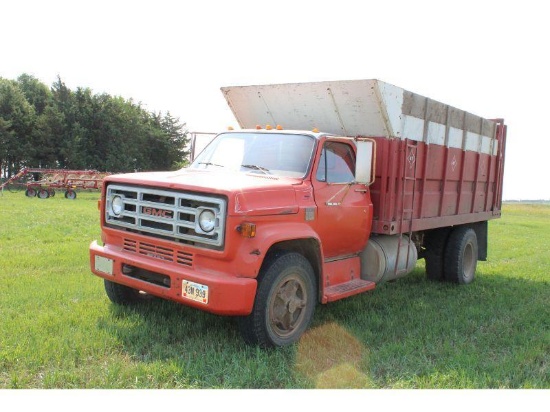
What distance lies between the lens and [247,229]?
473 centimetres

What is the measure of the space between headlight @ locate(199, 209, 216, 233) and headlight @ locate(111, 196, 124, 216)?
1.26m

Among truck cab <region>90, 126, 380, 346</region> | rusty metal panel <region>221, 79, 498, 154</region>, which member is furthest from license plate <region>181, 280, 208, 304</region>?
rusty metal panel <region>221, 79, 498, 154</region>

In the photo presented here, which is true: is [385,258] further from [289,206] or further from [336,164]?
[289,206]

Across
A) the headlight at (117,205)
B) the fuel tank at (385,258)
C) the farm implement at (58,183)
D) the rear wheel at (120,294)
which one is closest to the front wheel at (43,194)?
the farm implement at (58,183)

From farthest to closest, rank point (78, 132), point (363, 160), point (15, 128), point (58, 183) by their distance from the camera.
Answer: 1. point (78, 132)
2. point (15, 128)
3. point (58, 183)
4. point (363, 160)

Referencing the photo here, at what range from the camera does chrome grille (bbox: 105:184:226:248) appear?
4801mm

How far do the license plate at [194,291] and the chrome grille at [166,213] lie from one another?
32cm

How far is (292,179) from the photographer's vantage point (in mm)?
5617

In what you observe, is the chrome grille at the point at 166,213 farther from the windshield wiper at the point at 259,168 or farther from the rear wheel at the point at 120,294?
the windshield wiper at the point at 259,168

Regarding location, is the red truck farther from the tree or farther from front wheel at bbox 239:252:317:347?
the tree

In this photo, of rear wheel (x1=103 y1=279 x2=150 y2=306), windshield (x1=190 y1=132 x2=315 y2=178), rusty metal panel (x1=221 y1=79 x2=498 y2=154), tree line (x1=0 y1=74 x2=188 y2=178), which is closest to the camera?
windshield (x1=190 y1=132 x2=315 y2=178)

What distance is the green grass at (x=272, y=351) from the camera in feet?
14.4

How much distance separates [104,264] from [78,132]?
46.9 meters

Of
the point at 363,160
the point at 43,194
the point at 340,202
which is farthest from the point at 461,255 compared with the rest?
the point at 43,194
